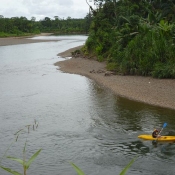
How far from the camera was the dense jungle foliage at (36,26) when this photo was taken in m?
95.1

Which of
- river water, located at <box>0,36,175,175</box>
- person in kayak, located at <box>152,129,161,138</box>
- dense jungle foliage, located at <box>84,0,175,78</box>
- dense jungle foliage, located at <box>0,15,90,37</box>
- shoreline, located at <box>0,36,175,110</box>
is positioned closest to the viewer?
river water, located at <box>0,36,175,175</box>

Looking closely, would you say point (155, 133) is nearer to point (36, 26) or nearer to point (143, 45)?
point (143, 45)

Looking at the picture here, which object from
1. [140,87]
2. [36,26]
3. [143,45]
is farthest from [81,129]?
[36,26]

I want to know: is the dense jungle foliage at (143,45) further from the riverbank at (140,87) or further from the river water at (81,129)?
the river water at (81,129)

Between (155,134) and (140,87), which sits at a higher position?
(140,87)

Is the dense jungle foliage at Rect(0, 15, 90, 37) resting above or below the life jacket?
above

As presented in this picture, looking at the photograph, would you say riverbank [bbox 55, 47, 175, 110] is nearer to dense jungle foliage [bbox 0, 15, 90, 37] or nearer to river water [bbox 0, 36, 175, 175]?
river water [bbox 0, 36, 175, 175]

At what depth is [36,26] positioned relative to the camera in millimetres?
123188

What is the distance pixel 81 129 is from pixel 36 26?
11405 cm

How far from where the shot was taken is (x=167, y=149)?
1130 centimetres

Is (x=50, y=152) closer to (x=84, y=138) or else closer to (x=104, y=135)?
(x=84, y=138)

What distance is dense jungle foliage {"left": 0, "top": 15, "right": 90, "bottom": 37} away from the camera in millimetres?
95056

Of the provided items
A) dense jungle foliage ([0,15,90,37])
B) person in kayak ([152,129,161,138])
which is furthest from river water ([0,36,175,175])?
dense jungle foliage ([0,15,90,37])

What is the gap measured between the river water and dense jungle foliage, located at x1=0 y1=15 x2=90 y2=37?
61.6m
